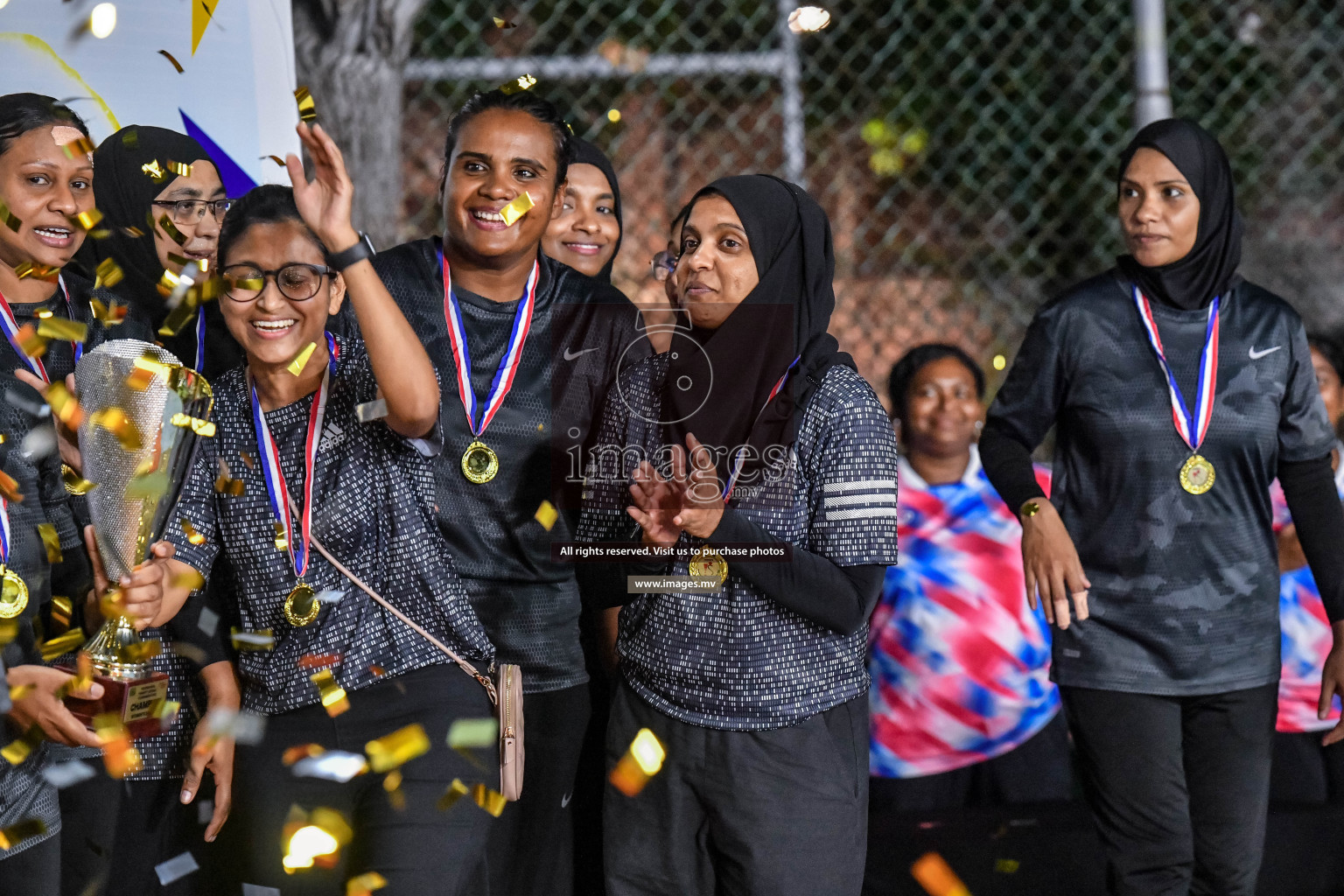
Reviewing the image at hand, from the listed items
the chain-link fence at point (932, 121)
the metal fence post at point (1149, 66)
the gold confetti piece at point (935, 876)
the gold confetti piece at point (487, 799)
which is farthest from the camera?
the chain-link fence at point (932, 121)

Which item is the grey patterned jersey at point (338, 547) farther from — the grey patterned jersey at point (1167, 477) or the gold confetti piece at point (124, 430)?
the grey patterned jersey at point (1167, 477)

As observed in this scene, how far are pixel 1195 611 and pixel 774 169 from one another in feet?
9.34

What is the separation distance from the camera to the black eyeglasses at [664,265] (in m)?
2.92

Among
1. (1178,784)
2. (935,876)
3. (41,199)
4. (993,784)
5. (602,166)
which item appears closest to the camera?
(41,199)

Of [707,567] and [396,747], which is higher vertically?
[707,567]

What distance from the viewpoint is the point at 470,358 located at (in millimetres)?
2516

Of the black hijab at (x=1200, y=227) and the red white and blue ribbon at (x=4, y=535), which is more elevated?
the black hijab at (x=1200, y=227)

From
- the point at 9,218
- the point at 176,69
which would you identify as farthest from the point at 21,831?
the point at 176,69

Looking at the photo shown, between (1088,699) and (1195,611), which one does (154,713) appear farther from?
(1195,611)

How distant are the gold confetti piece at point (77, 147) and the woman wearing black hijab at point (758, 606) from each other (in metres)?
1.22

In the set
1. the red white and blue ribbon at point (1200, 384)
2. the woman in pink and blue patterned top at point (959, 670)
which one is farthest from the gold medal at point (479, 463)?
the red white and blue ribbon at point (1200, 384)

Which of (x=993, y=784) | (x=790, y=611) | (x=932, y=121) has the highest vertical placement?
(x=932, y=121)

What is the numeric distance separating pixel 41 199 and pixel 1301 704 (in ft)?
10.7

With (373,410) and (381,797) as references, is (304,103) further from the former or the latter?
(381,797)
